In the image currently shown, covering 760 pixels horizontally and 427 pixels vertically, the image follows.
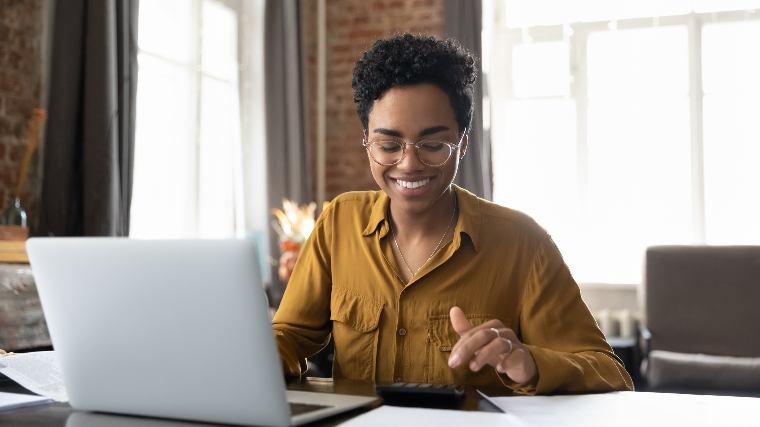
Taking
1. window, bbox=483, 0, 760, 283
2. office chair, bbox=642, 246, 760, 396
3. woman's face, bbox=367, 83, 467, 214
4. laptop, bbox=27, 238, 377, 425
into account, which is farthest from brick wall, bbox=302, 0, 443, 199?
laptop, bbox=27, 238, 377, 425

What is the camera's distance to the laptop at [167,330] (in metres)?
0.98

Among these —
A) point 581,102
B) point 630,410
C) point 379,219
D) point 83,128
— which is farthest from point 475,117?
point 630,410

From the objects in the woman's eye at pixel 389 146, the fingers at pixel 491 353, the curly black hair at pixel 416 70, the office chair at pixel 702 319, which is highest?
the curly black hair at pixel 416 70

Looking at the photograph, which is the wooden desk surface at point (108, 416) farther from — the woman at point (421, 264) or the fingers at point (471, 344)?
the woman at point (421, 264)

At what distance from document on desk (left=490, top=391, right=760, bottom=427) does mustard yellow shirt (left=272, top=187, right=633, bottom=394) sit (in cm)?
22

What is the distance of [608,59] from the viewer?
518 cm

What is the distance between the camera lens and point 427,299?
162 centimetres

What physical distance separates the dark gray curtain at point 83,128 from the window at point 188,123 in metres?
0.67

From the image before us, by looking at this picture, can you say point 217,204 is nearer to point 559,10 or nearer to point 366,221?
point 559,10

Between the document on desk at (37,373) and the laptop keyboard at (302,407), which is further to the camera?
the document on desk at (37,373)

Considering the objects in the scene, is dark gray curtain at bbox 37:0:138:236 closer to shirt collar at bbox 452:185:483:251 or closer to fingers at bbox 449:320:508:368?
shirt collar at bbox 452:185:483:251

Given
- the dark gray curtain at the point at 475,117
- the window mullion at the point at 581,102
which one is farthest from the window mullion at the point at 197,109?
the window mullion at the point at 581,102

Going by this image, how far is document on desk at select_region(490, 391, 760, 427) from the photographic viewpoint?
3.56 ft

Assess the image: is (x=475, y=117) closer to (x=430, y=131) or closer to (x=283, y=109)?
(x=283, y=109)
